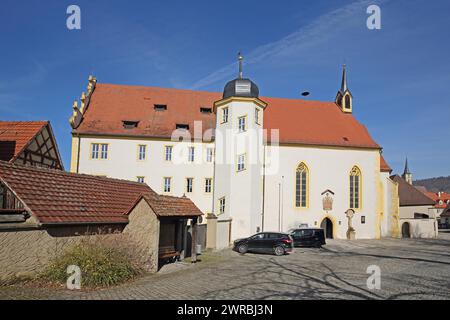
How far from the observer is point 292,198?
1224 inches

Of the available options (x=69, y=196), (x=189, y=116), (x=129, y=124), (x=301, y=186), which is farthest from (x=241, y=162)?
(x=69, y=196)

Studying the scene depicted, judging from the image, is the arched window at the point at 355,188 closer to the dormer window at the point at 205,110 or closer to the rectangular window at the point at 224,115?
the rectangular window at the point at 224,115

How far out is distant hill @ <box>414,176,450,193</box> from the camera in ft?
587

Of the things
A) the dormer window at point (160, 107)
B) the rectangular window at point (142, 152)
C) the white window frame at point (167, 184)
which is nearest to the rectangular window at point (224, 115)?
the dormer window at point (160, 107)

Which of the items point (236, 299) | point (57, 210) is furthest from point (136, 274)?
point (236, 299)

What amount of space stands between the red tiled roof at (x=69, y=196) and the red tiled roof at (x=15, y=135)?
6106 millimetres

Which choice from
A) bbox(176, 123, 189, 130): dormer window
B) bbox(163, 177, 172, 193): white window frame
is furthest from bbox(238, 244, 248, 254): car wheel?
bbox(176, 123, 189, 130): dormer window

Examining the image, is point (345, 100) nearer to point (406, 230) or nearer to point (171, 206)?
point (406, 230)

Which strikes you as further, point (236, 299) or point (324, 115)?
point (324, 115)

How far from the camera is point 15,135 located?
20.0 meters

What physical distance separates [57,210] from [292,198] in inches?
873

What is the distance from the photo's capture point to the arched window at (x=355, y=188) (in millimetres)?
32656

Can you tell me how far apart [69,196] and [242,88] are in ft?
61.4
